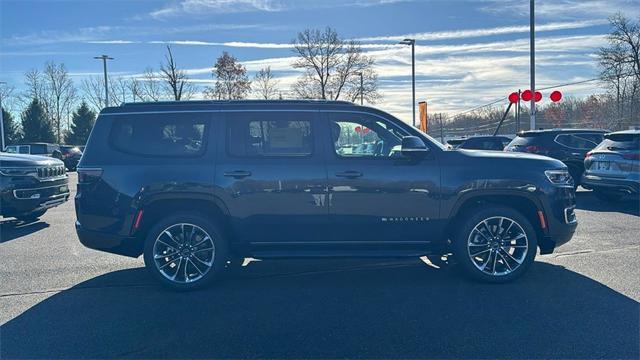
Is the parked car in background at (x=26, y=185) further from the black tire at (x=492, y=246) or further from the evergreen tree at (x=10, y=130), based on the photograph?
the evergreen tree at (x=10, y=130)

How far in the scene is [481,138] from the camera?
653 inches

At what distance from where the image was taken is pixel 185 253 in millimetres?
5242

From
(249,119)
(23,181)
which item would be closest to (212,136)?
(249,119)

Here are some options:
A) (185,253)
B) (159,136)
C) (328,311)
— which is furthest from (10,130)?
(328,311)

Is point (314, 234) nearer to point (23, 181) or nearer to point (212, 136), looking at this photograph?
point (212, 136)

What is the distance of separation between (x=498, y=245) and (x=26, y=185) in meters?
8.01

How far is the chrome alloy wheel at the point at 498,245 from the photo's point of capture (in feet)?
17.3

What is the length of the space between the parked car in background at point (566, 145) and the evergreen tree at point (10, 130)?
5410 cm

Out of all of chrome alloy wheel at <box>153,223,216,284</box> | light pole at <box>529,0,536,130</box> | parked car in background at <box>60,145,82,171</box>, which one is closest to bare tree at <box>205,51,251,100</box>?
parked car in background at <box>60,145,82,171</box>

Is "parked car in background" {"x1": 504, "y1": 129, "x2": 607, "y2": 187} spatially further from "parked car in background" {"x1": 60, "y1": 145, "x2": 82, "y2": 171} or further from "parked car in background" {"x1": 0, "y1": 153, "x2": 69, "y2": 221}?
"parked car in background" {"x1": 60, "y1": 145, "x2": 82, "y2": 171}

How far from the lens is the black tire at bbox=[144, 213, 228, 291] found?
518cm

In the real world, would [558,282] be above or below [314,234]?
below

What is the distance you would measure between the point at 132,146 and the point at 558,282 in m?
4.95

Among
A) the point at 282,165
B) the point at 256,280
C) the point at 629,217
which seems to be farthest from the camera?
the point at 629,217
